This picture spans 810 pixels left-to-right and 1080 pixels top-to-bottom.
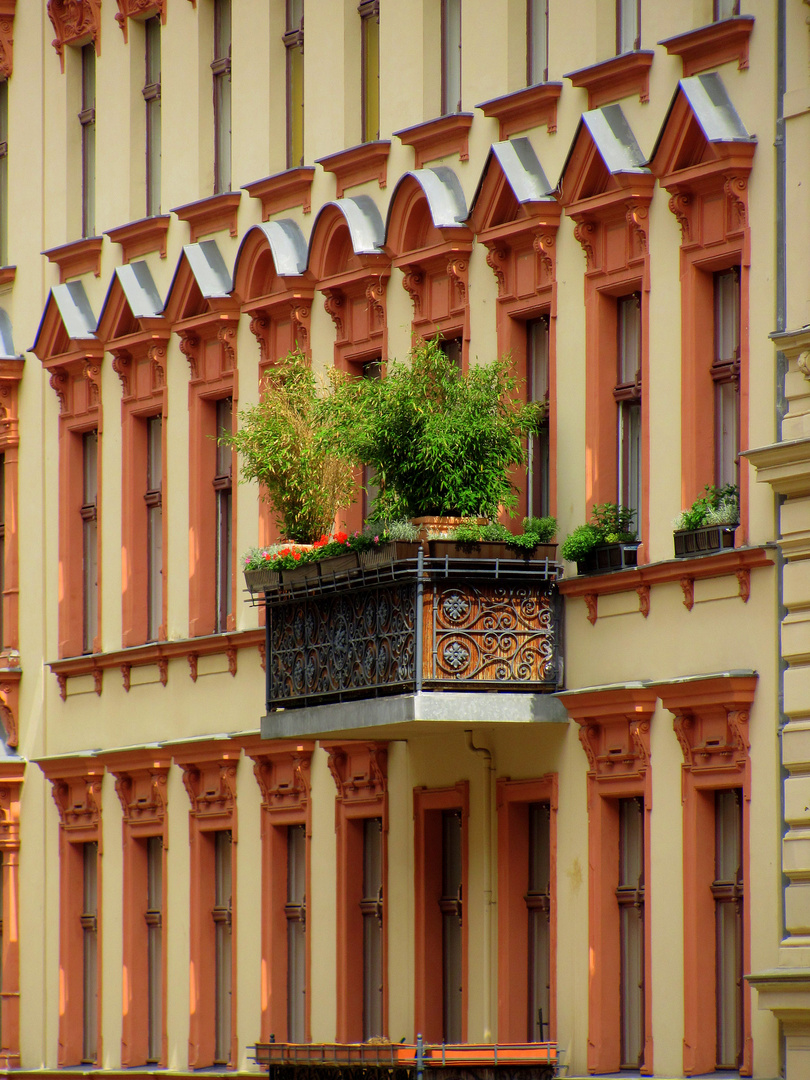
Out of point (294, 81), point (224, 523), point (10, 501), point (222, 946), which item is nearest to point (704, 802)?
point (222, 946)

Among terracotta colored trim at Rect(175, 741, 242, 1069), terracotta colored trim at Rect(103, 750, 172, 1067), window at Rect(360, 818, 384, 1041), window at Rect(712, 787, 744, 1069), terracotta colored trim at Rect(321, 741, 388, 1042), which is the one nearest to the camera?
window at Rect(712, 787, 744, 1069)

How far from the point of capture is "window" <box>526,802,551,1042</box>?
25.0m

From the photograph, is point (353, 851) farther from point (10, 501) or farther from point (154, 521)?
point (10, 501)

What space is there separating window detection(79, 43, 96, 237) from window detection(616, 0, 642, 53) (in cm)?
987

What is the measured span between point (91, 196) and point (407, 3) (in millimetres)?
6790

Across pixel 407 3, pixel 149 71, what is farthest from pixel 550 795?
pixel 149 71

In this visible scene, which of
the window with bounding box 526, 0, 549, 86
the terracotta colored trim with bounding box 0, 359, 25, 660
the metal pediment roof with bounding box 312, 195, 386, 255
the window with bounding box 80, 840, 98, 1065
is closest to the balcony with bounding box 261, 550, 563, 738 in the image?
the metal pediment roof with bounding box 312, 195, 386, 255

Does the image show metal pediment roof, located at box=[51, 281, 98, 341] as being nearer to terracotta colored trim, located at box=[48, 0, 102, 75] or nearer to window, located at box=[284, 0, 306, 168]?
terracotta colored trim, located at box=[48, 0, 102, 75]

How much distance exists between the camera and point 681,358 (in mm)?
23547

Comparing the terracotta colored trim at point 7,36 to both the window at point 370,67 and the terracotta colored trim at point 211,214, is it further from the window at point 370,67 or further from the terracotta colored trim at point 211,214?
the window at point 370,67

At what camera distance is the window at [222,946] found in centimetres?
2950

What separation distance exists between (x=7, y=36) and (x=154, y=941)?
11234mm

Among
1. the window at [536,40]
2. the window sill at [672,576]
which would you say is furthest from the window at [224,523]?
the window sill at [672,576]

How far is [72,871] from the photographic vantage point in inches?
1276
